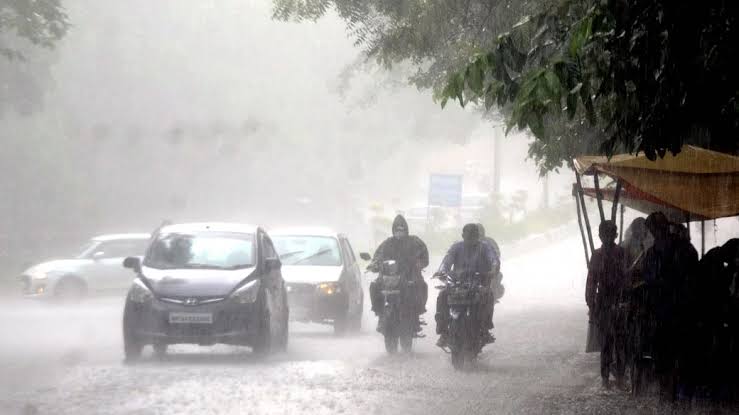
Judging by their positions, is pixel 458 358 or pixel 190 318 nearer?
pixel 458 358

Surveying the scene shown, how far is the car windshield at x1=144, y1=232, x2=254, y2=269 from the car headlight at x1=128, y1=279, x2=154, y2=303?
61 centimetres

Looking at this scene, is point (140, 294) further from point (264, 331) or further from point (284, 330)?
point (284, 330)

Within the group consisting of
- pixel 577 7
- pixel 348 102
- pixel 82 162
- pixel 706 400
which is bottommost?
pixel 706 400

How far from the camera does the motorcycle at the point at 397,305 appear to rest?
16000 mm

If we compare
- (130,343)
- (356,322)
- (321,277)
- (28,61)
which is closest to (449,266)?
(130,343)

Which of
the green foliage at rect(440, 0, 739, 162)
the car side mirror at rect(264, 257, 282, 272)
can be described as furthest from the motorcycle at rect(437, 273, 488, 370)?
the green foliage at rect(440, 0, 739, 162)

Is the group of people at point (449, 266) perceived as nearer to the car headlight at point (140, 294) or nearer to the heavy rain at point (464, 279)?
the heavy rain at point (464, 279)

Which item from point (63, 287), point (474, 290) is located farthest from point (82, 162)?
point (474, 290)

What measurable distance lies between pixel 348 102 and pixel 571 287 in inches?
1106

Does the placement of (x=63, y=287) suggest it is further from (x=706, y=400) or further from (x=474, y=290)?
(x=706, y=400)

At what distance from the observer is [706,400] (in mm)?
11195

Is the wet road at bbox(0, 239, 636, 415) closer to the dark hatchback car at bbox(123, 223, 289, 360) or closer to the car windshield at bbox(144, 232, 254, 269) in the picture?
the dark hatchback car at bbox(123, 223, 289, 360)

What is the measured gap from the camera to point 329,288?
19938mm

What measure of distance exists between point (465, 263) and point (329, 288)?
5288 millimetres
